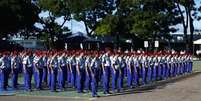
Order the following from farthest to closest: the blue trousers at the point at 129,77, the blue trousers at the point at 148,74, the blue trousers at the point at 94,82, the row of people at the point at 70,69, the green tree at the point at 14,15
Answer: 1. the green tree at the point at 14,15
2. the blue trousers at the point at 148,74
3. the blue trousers at the point at 129,77
4. the row of people at the point at 70,69
5. the blue trousers at the point at 94,82

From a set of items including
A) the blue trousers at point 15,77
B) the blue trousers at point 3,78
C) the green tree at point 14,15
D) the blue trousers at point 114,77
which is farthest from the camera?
the green tree at point 14,15

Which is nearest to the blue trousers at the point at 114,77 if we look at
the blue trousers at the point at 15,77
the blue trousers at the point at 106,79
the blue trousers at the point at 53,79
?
the blue trousers at the point at 106,79

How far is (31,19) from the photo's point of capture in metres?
58.8

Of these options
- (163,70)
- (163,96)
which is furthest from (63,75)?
(163,70)

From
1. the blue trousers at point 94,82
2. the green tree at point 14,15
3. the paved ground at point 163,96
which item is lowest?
the paved ground at point 163,96

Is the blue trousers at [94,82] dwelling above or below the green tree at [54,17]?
below

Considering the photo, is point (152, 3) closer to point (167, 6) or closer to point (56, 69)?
point (167, 6)

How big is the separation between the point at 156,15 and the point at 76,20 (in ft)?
37.3

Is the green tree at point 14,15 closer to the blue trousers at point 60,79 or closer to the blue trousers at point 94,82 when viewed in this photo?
the blue trousers at point 60,79

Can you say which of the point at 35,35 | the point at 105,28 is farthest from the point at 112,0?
the point at 35,35

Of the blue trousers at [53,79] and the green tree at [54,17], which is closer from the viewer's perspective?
the blue trousers at [53,79]

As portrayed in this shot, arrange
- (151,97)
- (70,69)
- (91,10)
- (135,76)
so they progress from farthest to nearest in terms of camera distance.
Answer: (91,10) → (135,76) → (70,69) → (151,97)

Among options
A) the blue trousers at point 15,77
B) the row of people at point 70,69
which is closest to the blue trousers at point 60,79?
the row of people at point 70,69

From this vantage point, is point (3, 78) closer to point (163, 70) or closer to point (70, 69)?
point (70, 69)
